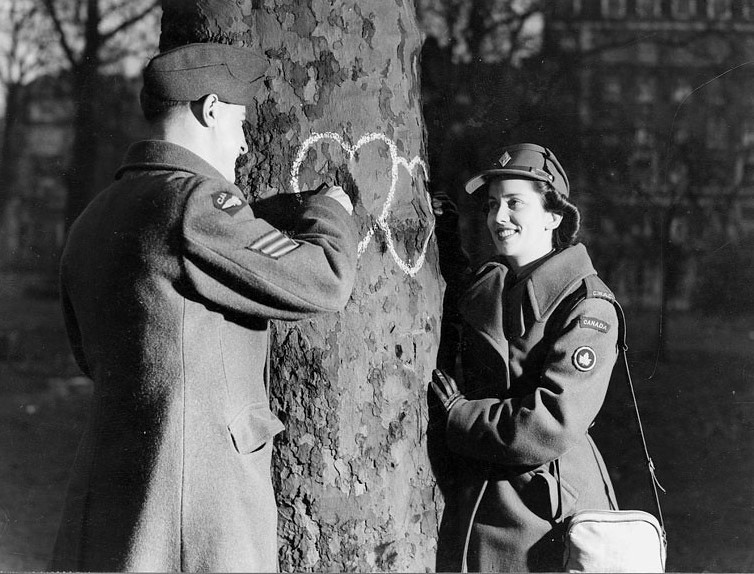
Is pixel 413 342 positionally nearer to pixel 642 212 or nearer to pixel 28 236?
pixel 642 212

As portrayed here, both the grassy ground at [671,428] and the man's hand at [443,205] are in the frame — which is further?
the grassy ground at [671,428]

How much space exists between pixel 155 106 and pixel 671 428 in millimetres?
2421

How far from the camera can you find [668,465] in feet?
11.3

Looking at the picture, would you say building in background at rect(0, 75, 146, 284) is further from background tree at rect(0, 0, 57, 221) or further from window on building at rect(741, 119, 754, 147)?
window on building at rect(741, 119, 754, 147)

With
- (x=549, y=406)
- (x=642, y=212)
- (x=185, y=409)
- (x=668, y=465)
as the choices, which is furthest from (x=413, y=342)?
(x=668, y=465)

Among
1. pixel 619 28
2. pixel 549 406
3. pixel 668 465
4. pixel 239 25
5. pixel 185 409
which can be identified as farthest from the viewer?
pixel 668 465

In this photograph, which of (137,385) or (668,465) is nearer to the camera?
(137,385)

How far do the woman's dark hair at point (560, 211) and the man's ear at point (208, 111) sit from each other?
102cm

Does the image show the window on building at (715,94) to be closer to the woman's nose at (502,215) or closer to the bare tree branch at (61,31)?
the woman's nose at (502,215)

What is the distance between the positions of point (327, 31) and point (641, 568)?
1943 millimetres

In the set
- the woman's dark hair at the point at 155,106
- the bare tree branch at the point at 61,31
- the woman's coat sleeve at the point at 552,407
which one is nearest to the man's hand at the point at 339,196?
the woman's dark hair at the point at 155,106

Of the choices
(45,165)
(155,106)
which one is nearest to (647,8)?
(155,106)

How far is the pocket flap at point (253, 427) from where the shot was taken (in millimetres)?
2268

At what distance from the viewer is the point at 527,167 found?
113 inches
